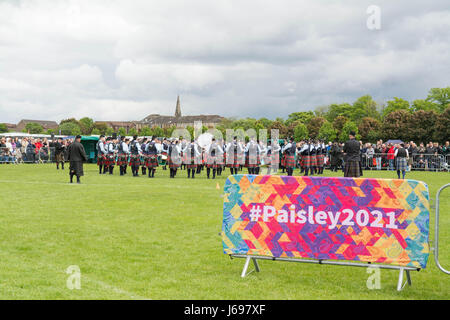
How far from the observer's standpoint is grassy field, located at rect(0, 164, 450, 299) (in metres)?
5.93

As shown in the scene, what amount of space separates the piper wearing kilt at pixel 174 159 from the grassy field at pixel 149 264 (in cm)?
1349

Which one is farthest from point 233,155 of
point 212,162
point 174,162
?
point 174,162

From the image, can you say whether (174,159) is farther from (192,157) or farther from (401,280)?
(401,280)

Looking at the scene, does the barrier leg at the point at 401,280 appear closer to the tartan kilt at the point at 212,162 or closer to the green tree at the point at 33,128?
the tartan kilt at the point at 212,162

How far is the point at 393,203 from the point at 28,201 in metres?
11.6

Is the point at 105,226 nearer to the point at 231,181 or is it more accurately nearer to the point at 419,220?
the point at 231,181

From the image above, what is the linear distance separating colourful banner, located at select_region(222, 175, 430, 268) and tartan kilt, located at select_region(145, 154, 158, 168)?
20123 mm

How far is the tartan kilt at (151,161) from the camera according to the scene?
26.7 meters

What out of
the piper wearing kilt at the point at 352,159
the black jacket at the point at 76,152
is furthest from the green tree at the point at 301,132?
the black jacket at the point at 76,152

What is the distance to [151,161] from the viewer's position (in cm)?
2683

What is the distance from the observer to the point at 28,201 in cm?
1464

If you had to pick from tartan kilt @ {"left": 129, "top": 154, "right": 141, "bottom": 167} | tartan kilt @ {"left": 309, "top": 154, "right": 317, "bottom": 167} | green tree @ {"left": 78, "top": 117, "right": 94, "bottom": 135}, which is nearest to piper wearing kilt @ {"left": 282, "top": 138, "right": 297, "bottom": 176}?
tartan kilt @ {"left": 309, "top": 154, "right": 317, "bottom": 167}

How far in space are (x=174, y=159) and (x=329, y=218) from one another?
2059 cm

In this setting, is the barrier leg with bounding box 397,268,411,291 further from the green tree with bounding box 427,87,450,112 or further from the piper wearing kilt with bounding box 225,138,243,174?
the green tree with bounding box 427,87,450,112
